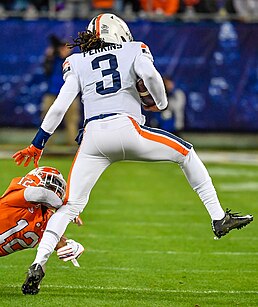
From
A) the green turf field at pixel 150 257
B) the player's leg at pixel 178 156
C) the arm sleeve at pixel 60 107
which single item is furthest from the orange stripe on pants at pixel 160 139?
the green turf field at pixel 150 257

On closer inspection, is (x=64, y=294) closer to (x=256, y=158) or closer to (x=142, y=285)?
(x=142, y=285)

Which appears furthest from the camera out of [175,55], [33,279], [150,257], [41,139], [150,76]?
[175,55]

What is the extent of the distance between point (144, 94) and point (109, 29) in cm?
48

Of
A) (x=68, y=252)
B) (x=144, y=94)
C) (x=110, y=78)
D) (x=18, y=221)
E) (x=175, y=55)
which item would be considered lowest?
(x=175, y=55)

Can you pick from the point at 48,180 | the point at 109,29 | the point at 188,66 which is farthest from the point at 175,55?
the point at 48,180

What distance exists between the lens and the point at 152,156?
20.6 feet

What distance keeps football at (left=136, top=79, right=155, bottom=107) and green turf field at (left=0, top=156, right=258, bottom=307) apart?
116 centimetres

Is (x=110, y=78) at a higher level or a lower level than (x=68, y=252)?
higher

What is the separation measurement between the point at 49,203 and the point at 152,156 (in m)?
0.68

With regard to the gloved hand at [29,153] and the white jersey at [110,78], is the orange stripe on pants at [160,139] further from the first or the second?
the gloved hand at [29,153]

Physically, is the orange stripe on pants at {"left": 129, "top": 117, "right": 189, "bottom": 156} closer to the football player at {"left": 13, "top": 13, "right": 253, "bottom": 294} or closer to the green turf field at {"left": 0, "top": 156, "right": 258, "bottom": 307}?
the football player at {"left": 13, "top": 13, "right": 253, "bottom": 294}

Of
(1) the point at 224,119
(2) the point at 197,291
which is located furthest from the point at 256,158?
(2) the point at 197,291

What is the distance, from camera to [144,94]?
639cm

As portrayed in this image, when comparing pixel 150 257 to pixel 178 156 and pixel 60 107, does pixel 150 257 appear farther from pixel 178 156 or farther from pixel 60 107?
pixel 60 107
